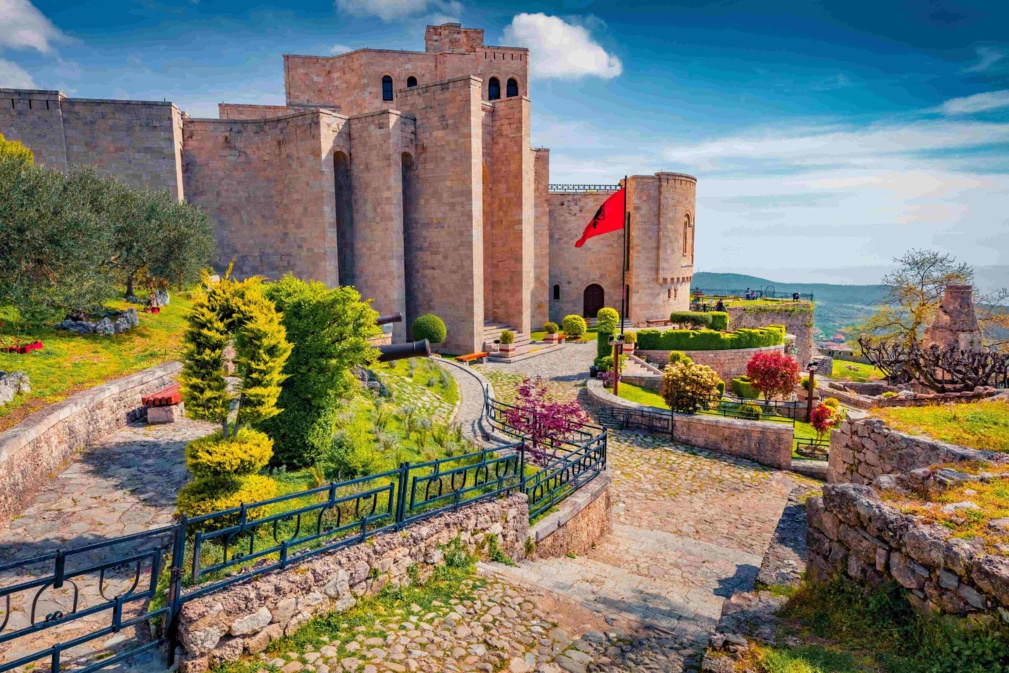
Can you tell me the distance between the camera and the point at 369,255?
23250mm

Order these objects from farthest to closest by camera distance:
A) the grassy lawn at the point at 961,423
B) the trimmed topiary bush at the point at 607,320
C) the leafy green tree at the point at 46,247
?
the trimmed topiary bush at the point at 607,320, the leafy green tree at the point at 46,247, the grassy lawn at the point at 961,423

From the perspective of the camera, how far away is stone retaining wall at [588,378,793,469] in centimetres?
1338

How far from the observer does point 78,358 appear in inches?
428

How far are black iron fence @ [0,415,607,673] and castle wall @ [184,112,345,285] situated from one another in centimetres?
1720

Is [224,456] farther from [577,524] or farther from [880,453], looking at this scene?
[880,453]

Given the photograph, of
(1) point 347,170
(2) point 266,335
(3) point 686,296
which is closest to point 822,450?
(2) point 266,335

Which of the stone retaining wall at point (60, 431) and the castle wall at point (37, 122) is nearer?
the stone retaining wall at point (60, 431)

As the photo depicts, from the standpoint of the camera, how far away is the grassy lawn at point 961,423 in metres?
7.36

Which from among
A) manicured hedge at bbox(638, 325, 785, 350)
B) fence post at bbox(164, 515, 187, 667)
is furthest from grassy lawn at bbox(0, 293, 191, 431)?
manicured hedge at bbox(638, 325, 785, 350)

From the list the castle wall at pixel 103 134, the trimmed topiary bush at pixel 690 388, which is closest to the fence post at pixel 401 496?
the trimmed topiary bush at pixel 690 388

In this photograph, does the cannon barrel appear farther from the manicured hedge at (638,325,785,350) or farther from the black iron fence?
the manicured hedge at (638,325,785,350)

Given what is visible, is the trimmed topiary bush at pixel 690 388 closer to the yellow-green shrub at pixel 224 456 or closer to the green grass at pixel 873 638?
the green grass at pixel 873 638

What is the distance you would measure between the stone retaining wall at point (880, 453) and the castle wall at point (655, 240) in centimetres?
2374

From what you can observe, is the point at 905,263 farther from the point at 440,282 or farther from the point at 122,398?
the point at 122,398
